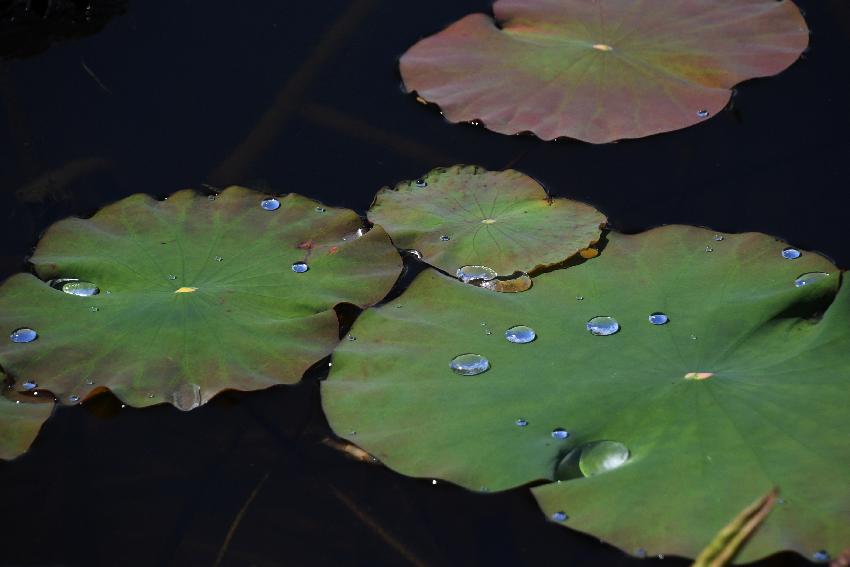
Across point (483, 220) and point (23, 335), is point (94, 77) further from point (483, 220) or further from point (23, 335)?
point (483, 220)

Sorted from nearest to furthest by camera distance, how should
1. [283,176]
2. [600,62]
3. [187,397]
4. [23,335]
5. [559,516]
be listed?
1. [559,516]
2. [187,397]
3. [23,335]
4. [283,176]
5. [600,62]

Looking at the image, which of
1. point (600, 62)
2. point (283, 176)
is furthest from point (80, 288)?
point (600, 62)

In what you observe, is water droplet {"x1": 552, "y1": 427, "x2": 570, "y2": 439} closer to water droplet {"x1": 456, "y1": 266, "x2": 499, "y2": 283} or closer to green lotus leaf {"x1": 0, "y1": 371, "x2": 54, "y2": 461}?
water droplet {"x1": 456, "y1": 266, "x2": 499, "y2": 283}

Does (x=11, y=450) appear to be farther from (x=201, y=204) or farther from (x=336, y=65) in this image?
(x=336, y=65)

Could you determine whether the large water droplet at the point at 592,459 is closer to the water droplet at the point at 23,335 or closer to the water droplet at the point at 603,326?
the water droplet at the point at 603,326

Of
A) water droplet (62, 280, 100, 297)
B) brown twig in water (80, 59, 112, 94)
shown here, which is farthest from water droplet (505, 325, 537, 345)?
brown twig in water (80, 59, 112, 94)
